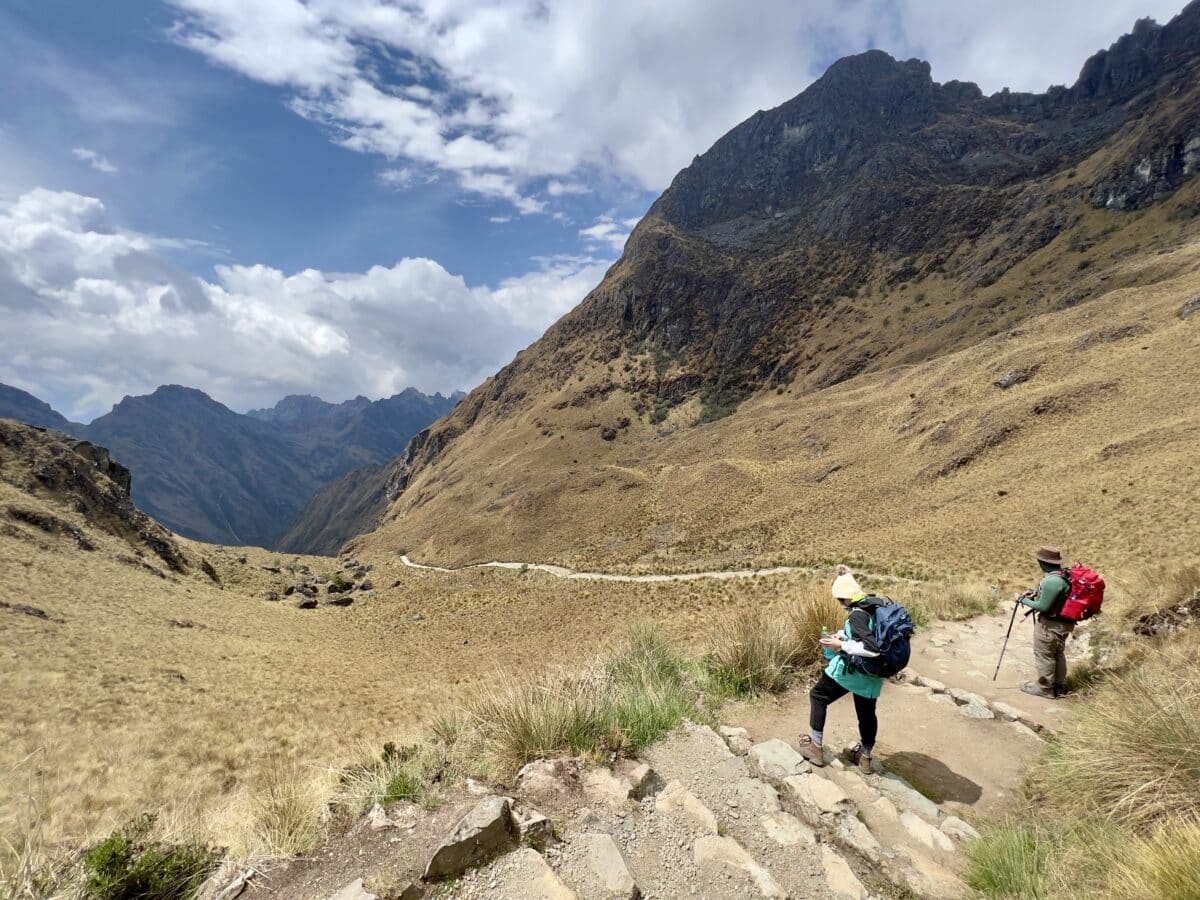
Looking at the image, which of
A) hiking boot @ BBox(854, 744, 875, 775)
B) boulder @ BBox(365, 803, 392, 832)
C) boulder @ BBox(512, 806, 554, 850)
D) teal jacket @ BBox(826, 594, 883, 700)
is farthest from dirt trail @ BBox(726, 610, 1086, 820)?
boulder @ BBox(365, 803, 392, 832)

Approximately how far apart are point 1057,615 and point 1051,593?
0.32 m

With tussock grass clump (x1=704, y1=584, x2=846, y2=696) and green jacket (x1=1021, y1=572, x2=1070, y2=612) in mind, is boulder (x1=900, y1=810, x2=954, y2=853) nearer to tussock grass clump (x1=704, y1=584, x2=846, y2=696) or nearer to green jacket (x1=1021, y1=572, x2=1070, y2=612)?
tussock grass clump (x1=704, y1=584, x2=846, y2=696)

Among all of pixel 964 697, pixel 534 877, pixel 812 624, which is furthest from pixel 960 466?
pixel 534 877

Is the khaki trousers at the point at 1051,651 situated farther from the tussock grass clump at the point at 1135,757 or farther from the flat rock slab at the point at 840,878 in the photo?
the flat rock slab at the point at 840,878

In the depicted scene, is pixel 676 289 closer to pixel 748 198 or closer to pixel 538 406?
pixel 538 406

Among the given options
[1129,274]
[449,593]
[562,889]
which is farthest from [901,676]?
[1129,274]

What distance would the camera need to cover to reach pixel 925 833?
14.9ft

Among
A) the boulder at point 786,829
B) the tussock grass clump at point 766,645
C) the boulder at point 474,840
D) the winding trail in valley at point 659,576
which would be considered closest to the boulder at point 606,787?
the boulder at point 474,840

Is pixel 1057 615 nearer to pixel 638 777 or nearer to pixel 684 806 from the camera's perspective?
pixel 684 806

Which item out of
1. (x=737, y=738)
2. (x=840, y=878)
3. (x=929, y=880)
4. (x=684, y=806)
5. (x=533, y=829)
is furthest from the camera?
(x=737, y=738)

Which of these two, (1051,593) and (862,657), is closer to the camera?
(862,657)

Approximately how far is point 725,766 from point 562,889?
7.75 ft

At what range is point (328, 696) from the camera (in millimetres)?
18344

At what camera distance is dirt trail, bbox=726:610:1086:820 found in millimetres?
5584
